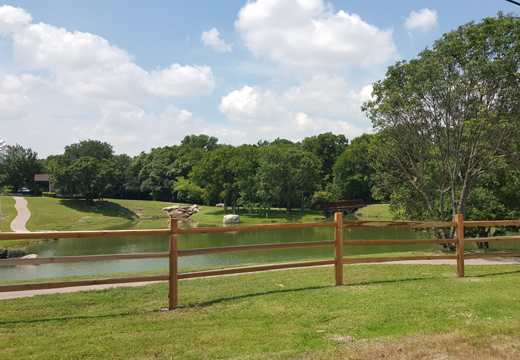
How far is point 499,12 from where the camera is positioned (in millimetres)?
15125

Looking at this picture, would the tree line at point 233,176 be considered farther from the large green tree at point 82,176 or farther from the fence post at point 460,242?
the fence post at point 460,242

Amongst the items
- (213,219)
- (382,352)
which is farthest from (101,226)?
(382,352)

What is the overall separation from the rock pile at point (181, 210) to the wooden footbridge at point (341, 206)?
20674 mm

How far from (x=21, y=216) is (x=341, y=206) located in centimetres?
4278

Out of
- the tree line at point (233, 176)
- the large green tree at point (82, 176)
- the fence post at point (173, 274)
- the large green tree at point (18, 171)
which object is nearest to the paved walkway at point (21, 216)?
the large green tree at point (82, 176)

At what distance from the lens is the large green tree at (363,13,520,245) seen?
14656 millimetres

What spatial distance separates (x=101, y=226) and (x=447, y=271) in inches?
1820

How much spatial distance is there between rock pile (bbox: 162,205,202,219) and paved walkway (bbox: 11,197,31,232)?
2050 cm

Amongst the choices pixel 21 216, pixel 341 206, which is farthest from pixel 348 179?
pixel 21 216

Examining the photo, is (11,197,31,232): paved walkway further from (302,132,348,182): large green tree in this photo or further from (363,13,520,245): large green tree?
(302,132,348,182): large green tree

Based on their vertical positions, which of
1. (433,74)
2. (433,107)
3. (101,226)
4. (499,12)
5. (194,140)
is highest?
(194,140)

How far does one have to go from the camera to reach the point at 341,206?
2325 inches

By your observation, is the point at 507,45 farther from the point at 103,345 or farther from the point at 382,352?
the point at 103,345

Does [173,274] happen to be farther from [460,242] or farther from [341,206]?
[341,206]
